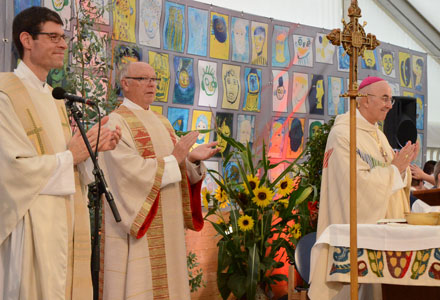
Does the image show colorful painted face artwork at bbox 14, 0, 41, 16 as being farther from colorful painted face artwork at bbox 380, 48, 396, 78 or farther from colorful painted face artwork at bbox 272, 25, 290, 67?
colorful painted face artwork at bbox 380, 48, 396, 78

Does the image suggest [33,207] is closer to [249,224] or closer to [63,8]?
[63,8]

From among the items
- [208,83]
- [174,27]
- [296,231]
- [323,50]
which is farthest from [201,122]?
[323,50]

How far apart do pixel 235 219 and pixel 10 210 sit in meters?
3.10

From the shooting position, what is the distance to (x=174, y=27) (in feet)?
19.9

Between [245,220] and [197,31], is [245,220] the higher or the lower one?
the lower one

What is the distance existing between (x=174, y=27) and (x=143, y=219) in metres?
2.41

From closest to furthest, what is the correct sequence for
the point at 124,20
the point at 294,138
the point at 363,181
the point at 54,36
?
1. the point at 54,36
2. the point at 363,181
3. the point at 124,20
4. the point at 294,138

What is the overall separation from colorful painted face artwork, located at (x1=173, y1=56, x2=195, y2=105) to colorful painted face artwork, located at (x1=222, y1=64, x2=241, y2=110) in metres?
0.40

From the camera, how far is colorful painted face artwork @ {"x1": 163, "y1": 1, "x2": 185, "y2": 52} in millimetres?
6000

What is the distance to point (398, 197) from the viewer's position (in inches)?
197

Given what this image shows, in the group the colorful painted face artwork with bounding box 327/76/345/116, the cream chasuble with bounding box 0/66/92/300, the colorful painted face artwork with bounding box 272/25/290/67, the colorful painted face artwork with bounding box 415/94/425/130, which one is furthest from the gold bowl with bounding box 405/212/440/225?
the colorful painted face artwork with bounding box 415/94/425/130

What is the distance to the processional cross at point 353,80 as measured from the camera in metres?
3.01

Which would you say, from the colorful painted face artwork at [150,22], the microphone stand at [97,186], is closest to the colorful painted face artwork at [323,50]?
the colorful painted face artwork at [150,22]

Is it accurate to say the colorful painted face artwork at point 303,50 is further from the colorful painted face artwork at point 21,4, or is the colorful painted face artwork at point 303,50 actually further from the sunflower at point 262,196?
the colorful painted face artwork at point 21,4
